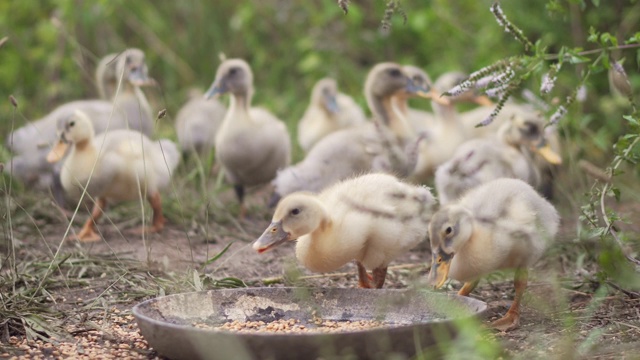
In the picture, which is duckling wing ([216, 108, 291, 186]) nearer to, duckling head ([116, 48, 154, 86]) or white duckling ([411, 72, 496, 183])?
white duckling ([411, 72, 496, 183])

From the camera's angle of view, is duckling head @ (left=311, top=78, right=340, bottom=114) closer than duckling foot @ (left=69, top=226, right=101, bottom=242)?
No

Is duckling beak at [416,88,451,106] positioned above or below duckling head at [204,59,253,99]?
below

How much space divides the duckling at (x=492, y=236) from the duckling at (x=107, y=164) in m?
2.04

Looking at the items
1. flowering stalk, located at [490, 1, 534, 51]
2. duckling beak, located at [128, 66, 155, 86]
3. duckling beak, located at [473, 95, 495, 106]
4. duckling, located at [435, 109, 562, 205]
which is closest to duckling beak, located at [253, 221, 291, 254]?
flowering stalk, located at [490, 1, 534, 51]

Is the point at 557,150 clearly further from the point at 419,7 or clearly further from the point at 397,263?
the point at 419,7

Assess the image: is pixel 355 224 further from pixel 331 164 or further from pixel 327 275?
pixel 331 164

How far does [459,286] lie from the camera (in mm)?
4367

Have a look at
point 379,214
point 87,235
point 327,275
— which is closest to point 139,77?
point 87,235

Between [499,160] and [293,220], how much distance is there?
1868 millimetres

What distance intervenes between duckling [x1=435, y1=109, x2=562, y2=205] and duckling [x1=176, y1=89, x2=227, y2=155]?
209 cm

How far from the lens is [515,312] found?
12.1 ft

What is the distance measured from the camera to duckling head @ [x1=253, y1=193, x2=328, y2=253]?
3.71 metres

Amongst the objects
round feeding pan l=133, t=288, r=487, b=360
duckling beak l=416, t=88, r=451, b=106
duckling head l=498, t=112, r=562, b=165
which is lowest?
round feeding pan l=133, t=288, r=487, b=360

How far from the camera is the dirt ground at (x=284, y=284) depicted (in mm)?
3253
